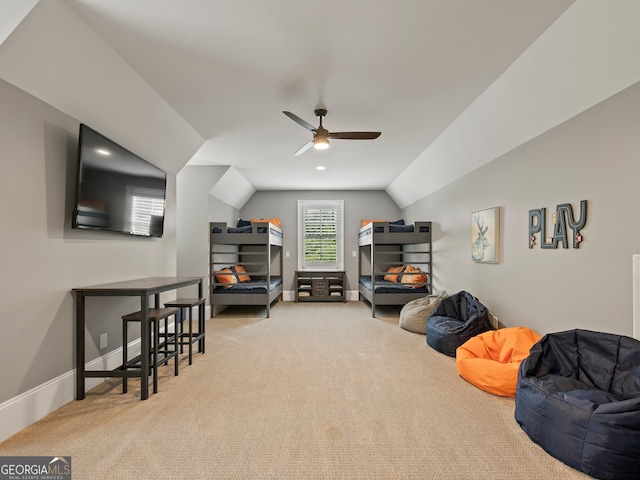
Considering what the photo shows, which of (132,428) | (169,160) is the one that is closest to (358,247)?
(169,160)

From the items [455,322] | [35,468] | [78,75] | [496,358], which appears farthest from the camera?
[455,322]

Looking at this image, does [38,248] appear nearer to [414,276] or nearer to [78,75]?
[78,75]

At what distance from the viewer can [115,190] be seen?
9.83ft

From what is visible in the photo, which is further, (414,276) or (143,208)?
(414,276)

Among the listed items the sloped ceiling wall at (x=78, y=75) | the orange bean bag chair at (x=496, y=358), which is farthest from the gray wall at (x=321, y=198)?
the orange bean bag chair at (x=496, y=358)

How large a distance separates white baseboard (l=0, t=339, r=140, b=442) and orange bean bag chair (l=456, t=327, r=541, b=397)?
3198 millimetres

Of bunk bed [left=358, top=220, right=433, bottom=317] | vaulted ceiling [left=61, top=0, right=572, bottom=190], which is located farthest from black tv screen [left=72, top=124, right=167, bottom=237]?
bunk bed [left=358, top=220, right=433, bottom=317]

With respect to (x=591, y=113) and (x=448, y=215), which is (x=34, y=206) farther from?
Answer: (x=448, y=215)

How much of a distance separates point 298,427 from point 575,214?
2581 millimetres

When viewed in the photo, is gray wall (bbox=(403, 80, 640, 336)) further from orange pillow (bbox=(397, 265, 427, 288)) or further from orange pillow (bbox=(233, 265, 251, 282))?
orange pillow (bbox=(233, 265, 251, 282))

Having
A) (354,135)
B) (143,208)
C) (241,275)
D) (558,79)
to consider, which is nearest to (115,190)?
(143,208)

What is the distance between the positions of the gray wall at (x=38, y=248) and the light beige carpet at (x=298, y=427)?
434mm

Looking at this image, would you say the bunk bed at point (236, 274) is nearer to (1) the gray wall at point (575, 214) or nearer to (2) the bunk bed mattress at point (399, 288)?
(2) the bunk bed mattress at point (399, 288)

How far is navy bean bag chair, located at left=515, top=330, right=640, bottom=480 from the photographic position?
5.46ft
